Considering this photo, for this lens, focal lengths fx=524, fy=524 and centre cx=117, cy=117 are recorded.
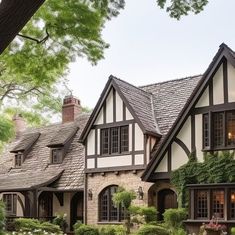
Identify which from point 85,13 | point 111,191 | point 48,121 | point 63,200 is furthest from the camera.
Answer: point 48,121

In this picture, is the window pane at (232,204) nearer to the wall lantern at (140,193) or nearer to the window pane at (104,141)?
the wall lantern at (140,193)

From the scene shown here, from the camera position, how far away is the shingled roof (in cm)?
2856

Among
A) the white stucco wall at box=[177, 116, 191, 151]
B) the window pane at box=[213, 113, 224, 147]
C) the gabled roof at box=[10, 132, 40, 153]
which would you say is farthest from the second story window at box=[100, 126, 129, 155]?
the gabled roof at box=[10, 132, 40, 153]

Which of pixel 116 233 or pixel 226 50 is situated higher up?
pixel 226 50

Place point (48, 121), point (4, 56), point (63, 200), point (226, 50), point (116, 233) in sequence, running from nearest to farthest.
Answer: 1. point (4, 56)
2. point (226, 50)
3. point (116, 233)
4. point (63, 200)
5. point (48, 121)

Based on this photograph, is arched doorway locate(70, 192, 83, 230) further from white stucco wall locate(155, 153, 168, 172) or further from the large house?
white stucco wall locate(155, 153, 168, 172)

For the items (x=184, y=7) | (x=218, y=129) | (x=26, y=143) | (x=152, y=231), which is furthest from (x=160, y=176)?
(x=184, y=7)

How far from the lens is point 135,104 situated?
81.6 ft

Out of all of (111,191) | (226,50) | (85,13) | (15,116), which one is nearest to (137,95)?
(111,191)

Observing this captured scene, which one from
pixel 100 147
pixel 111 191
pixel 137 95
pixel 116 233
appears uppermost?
pixel 137 95

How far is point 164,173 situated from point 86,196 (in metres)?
5.70

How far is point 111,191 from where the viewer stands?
25297mm

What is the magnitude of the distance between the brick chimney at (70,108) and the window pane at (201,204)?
14.3m

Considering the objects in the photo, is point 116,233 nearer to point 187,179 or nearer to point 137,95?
point 187,179
